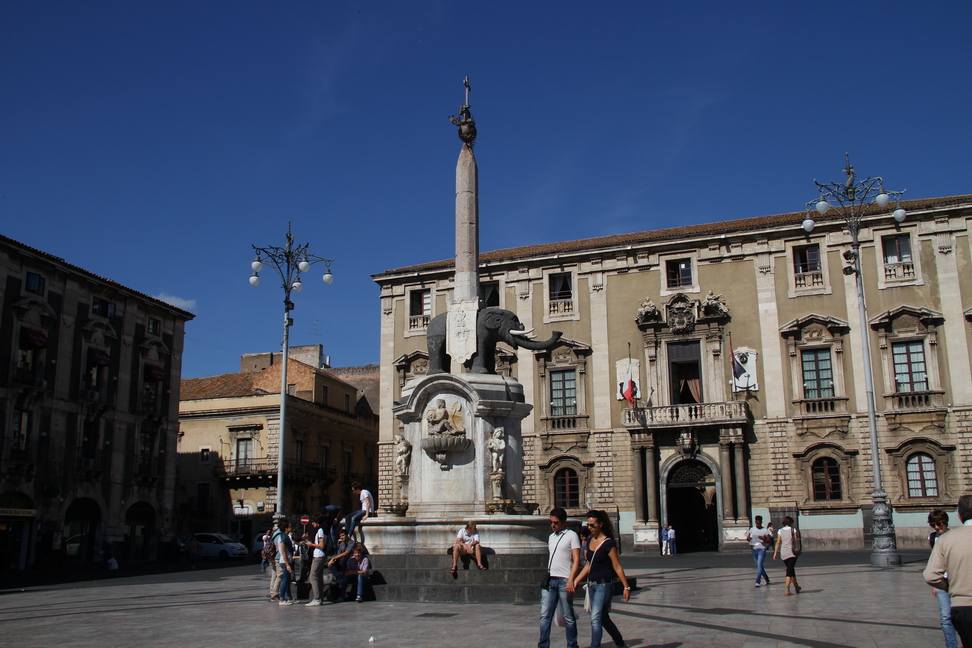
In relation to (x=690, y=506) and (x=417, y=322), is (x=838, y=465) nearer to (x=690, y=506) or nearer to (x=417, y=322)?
(x=690, y=506)

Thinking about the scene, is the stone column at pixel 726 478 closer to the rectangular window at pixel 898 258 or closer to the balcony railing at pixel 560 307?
the balcony railing at pixel 560 307

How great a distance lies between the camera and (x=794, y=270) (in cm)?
Result: 3497

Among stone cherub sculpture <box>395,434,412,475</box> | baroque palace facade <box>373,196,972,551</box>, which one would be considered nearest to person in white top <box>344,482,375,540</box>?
stone cherub sculpture <box>395,434,412,475</box>

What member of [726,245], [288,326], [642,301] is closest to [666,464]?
[642,301]

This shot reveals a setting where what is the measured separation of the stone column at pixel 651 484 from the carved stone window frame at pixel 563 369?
281cm

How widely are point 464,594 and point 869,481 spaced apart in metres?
23.6

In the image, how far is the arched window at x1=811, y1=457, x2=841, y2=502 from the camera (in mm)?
32969

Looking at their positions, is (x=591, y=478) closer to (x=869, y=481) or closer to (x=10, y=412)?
(x=869, y=481)

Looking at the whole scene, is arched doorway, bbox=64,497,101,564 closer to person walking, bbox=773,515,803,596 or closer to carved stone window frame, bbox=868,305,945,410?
person walking, bbox=773,515,803,596

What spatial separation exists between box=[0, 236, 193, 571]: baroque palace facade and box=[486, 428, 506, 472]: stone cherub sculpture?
24.4 meters

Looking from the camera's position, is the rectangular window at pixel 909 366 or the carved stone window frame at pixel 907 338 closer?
the carved stone window frame at pixel 907 338

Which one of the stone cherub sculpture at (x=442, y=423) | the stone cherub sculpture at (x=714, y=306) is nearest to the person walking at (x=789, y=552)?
the stone cherub sculpture at (x=442, y=423)

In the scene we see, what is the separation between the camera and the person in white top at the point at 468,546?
1355 centimetres

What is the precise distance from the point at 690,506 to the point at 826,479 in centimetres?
688
